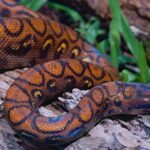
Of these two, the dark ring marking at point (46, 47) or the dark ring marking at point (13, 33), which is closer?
the dark ring marking at point (13, 33)

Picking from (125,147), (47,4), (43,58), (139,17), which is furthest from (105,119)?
(47,4)

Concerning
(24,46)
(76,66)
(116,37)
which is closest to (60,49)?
(24,46)

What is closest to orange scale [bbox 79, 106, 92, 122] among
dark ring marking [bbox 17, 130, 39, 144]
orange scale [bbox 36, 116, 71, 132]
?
orange scale [bbox 36, 116, 71, 132]

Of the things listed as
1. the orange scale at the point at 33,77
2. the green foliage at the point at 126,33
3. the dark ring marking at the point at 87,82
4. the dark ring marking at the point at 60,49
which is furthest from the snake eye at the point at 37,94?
the green foliage at the point at 126,33

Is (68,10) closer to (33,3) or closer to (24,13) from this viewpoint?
(33,3)

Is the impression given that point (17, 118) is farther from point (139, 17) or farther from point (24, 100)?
point (139, 17)

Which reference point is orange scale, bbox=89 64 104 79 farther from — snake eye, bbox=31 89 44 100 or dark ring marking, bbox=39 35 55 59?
snake eye, bbox=31 89 44 100

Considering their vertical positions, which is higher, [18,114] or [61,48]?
[61,48]

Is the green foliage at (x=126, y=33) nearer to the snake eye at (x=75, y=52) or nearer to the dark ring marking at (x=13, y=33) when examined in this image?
the snake eye at (x=75, y=52)
